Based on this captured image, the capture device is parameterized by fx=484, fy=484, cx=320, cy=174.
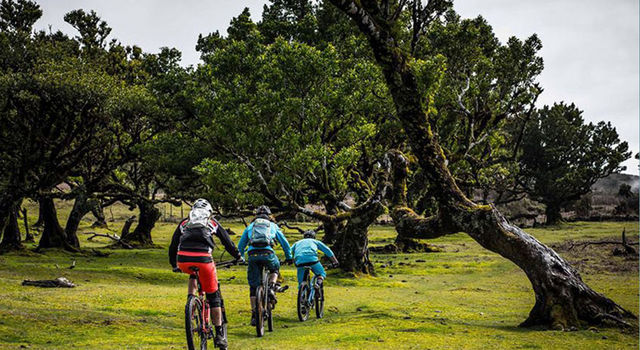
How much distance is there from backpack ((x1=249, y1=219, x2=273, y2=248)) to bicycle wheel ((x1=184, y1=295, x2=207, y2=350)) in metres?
2.94

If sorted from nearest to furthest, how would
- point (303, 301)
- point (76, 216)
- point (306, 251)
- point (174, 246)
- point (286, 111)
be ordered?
1. point (174, 246)
2. point (303, 301)
3. point (306, 251)
4. point (286, 111)
5. point (76, 216)

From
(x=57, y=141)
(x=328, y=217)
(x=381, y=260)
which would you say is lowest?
(x=381, y=260)

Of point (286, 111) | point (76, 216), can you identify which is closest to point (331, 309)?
point (286, 111)

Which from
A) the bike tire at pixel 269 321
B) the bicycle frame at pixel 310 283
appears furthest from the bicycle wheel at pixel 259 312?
the bicycle frame at pixel 310 283

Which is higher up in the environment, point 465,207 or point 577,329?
point 465,207

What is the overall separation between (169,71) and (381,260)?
18669mm

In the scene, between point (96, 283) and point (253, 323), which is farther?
point (96, 283)

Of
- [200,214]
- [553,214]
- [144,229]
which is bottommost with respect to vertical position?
[144,229]

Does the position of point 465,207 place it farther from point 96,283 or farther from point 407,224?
point 96,283

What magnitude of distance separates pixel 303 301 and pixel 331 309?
2.59m

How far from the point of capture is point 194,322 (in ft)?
28.8

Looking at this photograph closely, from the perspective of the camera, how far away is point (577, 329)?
39.0 ft

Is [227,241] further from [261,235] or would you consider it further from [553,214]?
[553,214]

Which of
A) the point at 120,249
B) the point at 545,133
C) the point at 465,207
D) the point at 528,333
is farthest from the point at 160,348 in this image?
the point at 545,133
